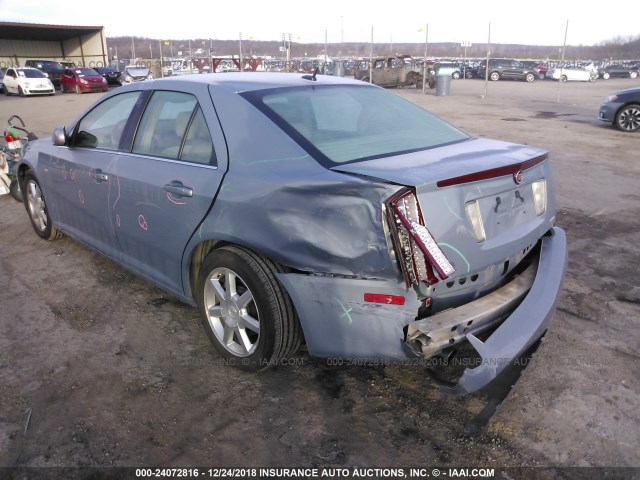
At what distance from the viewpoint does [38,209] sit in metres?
Result: 5.25

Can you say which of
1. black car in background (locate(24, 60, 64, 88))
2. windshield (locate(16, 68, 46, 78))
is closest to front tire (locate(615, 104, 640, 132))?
windshield (locate(16, 68, 46, 78))

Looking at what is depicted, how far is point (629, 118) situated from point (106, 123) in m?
12.5

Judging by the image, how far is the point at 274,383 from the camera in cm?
299

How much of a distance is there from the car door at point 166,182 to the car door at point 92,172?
0.60 feet

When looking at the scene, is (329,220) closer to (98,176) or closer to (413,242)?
(413,242)

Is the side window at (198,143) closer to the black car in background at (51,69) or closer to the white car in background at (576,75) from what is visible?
the black car in background at (51,69)

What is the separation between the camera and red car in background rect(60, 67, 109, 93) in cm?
2866

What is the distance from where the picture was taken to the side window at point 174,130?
3139 millimetres

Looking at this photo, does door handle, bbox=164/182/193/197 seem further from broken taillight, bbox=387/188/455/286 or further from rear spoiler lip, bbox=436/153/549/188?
rear spoiler lip, bbox=436/153/549/188

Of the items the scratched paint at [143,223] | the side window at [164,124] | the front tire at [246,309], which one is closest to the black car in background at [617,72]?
the side window at [164,124]

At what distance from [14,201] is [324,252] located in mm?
6204

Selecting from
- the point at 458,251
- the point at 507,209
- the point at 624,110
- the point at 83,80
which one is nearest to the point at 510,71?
the point at 83,80

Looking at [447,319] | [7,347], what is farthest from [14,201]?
[447,319]

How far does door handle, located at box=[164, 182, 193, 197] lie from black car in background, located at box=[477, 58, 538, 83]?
135 ft
